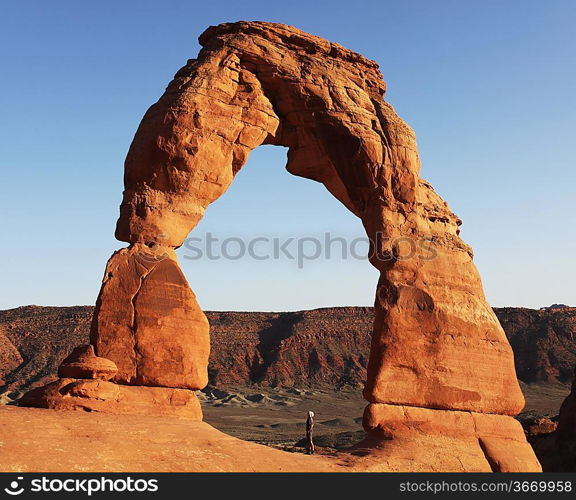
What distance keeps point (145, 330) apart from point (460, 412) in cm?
531

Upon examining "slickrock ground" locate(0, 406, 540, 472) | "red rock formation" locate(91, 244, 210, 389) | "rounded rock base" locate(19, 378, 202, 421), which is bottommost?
"slickrock ground" locate(0, 406, 540, 472)

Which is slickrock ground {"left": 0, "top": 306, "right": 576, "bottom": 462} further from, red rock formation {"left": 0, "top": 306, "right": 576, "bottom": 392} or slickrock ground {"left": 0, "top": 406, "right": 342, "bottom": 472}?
slickrock ground {"left": 0, "top": 406, "right": 342, "bottom": 472}

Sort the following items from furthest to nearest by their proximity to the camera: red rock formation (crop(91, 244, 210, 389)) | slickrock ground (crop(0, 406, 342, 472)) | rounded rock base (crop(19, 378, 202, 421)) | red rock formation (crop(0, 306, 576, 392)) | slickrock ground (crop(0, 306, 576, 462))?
red rock formation (crop(0, 306, 576, 392)) → slickrock ground (crop(0, 306, 576, 462)) → red rock formation (crop(91, 244, 210, 389)) → rounded rock base (crop(19, 378, 202, 421)) → slickrock ground (crop(0, 406, 342, 472))

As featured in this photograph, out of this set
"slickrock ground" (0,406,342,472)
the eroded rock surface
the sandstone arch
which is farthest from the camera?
the eroded rock surface

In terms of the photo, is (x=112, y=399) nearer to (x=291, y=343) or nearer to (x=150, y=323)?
(x=150, y=323)

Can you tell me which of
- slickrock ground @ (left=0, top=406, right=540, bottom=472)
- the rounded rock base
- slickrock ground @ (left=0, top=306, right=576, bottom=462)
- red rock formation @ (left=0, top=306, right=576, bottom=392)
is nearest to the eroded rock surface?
the rounded rock base

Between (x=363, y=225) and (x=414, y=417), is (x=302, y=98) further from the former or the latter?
(x=414, y=417)

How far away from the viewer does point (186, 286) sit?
1107cm

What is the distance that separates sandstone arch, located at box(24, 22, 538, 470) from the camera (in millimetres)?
10688

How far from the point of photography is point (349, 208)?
13.5 metres

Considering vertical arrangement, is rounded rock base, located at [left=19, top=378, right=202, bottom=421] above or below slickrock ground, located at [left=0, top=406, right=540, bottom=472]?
above

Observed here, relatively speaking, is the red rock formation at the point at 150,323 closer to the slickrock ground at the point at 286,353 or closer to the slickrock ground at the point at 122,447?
the slickrock ground at the point at 122,447

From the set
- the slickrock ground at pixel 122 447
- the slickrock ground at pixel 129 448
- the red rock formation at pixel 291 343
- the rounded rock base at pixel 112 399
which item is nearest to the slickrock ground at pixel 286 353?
the red rock formation at pixel 291 343
